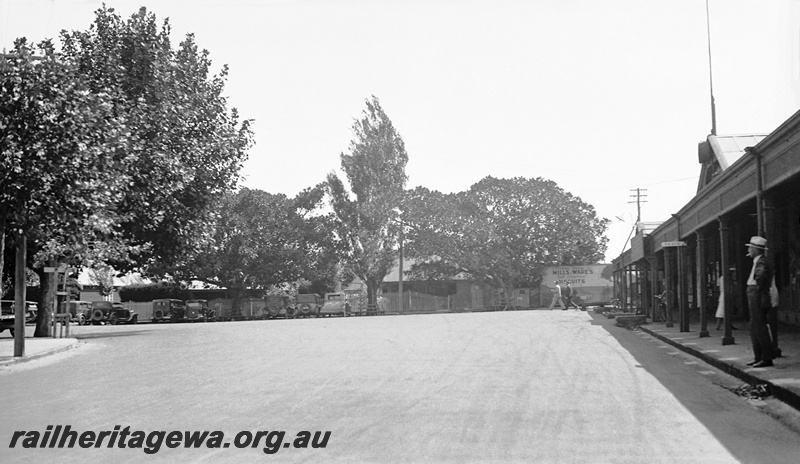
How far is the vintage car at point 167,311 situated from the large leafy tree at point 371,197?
46.4 ft

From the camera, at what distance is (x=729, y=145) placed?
30.3 metres

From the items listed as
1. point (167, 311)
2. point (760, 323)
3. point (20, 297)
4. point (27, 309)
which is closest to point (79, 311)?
point (167, 311)

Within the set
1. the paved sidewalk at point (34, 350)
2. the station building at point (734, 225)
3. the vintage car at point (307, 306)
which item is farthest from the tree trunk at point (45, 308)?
the vintage car at point (307, 306)

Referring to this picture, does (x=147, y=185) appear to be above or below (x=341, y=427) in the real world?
above

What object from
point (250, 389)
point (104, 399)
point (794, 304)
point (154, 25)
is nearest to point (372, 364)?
point (250, 389)

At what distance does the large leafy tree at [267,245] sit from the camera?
62938 millimetres

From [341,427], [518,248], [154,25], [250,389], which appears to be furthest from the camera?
[518,248]

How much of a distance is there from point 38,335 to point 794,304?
931 inches

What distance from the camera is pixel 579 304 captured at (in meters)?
62.3

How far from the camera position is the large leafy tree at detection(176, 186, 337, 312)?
62.9 metres

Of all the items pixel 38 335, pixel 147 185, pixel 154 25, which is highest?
pixel 154 25

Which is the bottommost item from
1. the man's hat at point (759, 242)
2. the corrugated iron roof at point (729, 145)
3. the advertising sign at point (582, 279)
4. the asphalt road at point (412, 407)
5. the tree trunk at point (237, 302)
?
the asphalt road at point (412, 407)

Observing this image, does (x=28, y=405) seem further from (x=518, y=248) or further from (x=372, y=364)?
(x=518, y=248)

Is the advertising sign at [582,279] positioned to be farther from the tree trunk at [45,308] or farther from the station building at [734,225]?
the tree trunk at [45,308]
